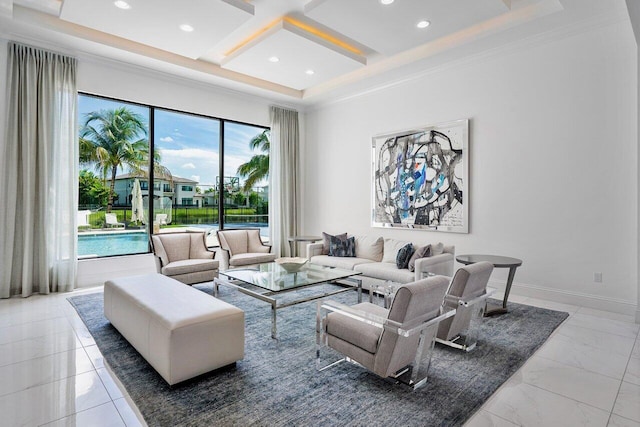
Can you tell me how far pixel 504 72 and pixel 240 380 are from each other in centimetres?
497

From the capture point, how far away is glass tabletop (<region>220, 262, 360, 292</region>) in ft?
12.1

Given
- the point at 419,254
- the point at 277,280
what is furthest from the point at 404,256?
the point at 277,280

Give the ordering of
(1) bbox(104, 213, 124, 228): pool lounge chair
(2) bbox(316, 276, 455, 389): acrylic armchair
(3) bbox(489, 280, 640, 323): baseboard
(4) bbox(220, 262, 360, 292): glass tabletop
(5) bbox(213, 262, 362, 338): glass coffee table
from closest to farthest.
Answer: (2) bbox(316, 276, 455, 389): acrylic armchair, (5) bbox(213, 262, 362, 338): glass coffee table, (4) bbox(220, 262, 360, 292): glass tabletop, (3) bbox(489, 280, 640, 323): baseboard, (1) bbox(104, 213, 124, 228): pool lounge chair

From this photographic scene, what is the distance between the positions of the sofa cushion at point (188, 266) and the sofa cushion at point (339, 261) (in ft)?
5.02

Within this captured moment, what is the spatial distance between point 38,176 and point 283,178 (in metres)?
4.08

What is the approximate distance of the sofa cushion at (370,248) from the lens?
5.42 meters

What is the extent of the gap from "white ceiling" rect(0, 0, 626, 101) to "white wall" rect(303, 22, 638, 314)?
0.41 meters

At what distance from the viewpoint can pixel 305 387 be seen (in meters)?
2.42

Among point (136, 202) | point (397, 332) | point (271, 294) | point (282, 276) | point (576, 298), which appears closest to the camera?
point (397, 332)

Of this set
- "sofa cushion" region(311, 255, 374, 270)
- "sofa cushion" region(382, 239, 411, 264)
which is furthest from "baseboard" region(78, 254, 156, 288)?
"sofa cushion" region(382, 239, 411, 264)

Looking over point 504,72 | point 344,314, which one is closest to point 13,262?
point 344,314

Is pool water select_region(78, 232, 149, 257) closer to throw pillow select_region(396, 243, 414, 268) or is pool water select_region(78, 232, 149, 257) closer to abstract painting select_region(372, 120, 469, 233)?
abstract painting select_region(372, 120, 469, 233)

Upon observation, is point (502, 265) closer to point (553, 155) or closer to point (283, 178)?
point (553, 155)

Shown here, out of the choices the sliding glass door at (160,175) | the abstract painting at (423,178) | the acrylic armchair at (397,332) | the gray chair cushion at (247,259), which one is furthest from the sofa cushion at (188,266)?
the abstract painting at (423,178)
